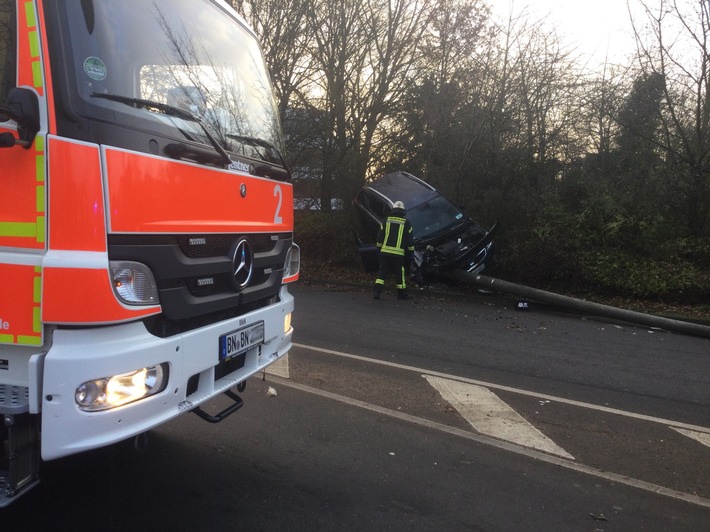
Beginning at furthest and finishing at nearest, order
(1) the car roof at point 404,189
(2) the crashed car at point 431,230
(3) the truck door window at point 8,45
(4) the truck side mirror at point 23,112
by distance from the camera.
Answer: (1) the car roof at point 404,189
(2) the crashed car at point 431,230
(3) the truck door window at point 8,45
(4) the truck side mirror at point 23,112

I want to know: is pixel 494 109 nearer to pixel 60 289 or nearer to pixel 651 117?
pixel 651 117

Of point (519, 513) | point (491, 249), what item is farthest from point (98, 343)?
point (491, 249)

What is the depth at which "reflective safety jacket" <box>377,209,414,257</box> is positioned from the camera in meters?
10.6

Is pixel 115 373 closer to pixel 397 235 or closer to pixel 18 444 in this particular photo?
pixel 18 444

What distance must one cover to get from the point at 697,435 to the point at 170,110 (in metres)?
4.77

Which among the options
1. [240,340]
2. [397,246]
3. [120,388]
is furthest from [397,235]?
[120,388]

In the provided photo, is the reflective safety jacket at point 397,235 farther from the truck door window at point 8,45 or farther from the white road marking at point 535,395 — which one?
the truck door window at point 8,45

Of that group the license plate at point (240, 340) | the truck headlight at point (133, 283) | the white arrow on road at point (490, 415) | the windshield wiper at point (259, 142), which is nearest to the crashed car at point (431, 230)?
the white arrow on road at point (490, 415)

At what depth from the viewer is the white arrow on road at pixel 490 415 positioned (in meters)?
4.37

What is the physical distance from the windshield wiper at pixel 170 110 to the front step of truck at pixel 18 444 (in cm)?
128

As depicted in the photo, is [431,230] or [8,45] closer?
[8,45]

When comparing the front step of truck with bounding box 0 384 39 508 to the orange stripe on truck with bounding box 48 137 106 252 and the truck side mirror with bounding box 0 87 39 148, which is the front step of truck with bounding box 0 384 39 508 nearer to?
the orange stripe on truck with bounding box 48 137 106 252

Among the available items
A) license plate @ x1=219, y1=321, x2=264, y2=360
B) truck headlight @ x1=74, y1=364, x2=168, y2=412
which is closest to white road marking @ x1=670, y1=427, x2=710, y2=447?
license plate @ x1=219, y1=321, x2=264, y2=360

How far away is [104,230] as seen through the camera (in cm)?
226
